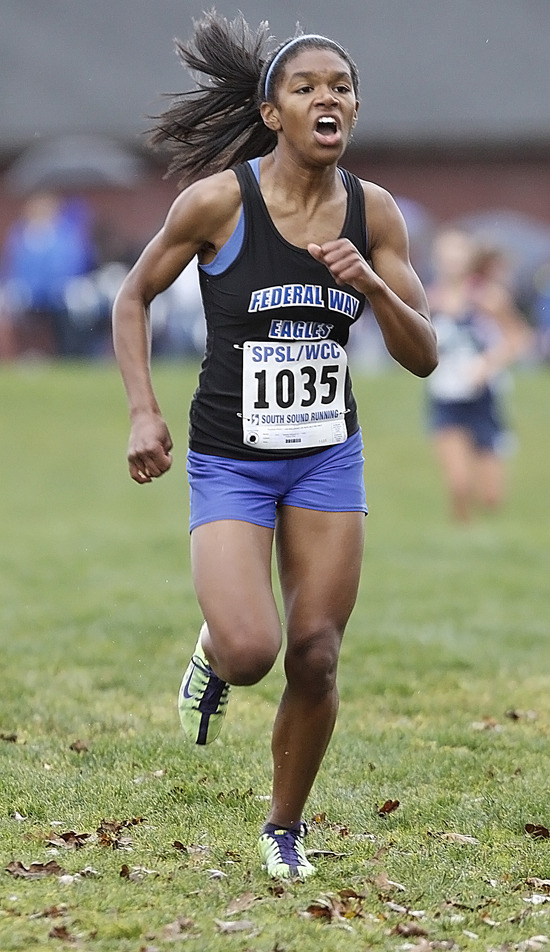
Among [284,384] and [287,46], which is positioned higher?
[287,46]

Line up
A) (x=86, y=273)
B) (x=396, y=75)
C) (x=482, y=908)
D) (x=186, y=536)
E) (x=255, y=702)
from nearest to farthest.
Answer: (x=482, y=908)
(x=255, y=702)
(x=186, y=536)
(x=86, y=273)
(x=396, y=75)

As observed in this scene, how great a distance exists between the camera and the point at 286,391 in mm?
4828

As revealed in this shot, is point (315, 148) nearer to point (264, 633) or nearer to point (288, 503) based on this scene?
point (288, 503)

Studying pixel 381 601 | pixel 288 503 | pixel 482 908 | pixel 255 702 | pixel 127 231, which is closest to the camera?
pixel 482 908

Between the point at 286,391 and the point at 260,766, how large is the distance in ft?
6.40

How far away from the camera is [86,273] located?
24.4 metres

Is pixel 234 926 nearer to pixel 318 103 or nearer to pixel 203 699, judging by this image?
pixel 203 699

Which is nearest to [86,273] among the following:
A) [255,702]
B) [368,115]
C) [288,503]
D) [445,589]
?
[368,115]

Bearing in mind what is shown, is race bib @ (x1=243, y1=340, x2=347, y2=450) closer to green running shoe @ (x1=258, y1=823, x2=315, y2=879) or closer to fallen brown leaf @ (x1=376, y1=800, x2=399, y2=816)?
green running shoe @ (x1=258, y1=823, x2=315, y2=879)

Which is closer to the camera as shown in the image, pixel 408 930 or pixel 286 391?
pixel 408 930

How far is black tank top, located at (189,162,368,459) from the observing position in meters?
4.75

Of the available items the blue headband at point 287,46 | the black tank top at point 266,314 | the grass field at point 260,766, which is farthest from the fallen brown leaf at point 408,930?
the blue headband at point 287,46

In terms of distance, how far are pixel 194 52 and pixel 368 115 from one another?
27694 millimetres

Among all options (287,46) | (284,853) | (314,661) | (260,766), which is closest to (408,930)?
(284,853)
